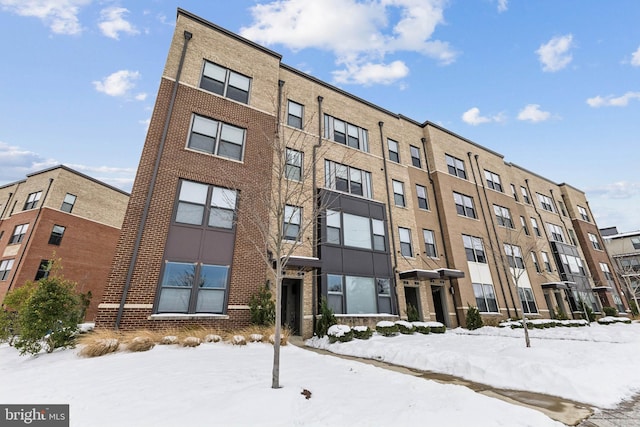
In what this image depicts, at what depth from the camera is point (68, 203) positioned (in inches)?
986

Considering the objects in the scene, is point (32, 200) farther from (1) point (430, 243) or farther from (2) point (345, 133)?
(1) point (430, 243)

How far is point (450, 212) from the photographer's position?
20641 millimetres

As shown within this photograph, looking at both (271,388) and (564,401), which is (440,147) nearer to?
(564,401)

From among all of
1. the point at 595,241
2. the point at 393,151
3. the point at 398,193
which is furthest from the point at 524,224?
the point at 393,151

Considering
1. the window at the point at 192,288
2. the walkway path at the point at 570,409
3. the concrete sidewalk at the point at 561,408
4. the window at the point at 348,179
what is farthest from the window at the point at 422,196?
the walkway path at the point at 570,409

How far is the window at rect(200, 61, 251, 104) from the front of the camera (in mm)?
→ 13906

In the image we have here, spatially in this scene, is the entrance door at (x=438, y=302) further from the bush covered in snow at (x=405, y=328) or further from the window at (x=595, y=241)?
the window at (x=595, y=241)

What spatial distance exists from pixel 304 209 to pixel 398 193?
309 inches

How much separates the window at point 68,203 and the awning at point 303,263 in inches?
952

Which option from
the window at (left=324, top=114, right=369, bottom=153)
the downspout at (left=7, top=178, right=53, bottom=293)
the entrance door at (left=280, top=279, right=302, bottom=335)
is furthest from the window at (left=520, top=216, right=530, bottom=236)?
the downspout at (left=7, top=178, right=53, bottom=293)

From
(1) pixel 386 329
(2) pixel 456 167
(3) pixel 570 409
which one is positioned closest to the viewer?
(3) pixel 570 409

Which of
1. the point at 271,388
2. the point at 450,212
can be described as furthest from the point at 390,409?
the point at 450,212
